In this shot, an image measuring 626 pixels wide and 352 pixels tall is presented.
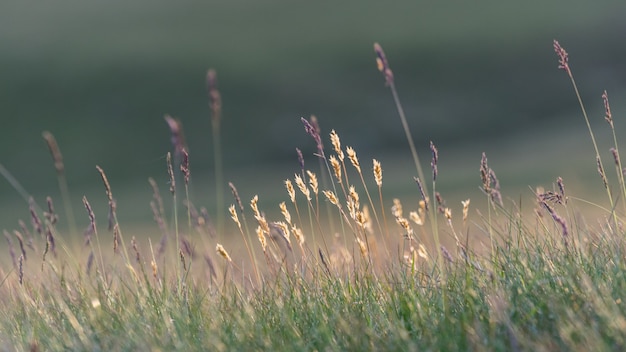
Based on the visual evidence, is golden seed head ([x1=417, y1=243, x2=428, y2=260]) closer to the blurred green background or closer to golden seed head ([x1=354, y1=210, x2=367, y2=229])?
golden seed head ([x1=354, y1=210, x2=367, y2=229])

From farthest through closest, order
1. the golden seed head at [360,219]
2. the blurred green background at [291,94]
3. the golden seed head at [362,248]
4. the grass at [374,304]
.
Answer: the blurred green background at [291,94], the golden seed head at [362,248], the golden seed head at [360,219], the grass at [374,304]

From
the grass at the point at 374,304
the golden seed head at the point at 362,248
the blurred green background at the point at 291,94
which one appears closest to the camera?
the grass at the point at 374,304

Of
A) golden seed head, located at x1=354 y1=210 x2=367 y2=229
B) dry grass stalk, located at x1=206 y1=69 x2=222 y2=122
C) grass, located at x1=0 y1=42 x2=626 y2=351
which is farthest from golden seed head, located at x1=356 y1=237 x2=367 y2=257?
dry grass stalk, located at x1=206 y1=69 x2=222 y2=122

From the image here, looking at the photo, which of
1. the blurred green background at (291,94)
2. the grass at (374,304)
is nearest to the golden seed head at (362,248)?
the grass at (374,304)

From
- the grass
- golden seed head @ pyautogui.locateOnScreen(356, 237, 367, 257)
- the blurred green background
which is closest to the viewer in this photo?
the grass

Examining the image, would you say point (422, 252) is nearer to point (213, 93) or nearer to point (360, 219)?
point (360, 219)

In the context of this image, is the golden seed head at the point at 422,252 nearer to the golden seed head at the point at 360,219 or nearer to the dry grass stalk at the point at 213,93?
the golden seed head at the point at 360,219

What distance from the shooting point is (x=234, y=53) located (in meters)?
49.5

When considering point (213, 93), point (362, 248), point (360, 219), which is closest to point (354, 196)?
point (360, 219)

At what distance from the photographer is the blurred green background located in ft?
153

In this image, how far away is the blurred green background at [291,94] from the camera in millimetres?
46719

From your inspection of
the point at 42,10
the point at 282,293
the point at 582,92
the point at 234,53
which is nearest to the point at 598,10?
the point at 582,92

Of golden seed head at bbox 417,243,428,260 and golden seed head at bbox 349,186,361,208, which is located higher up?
golden seed head at bbox 349,186,361,208

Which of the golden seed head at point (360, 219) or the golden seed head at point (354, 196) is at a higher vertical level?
the golden seed head at point (354, 196)
